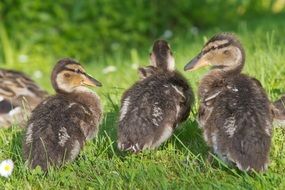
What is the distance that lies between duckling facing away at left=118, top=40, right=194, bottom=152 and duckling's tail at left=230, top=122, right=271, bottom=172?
81cm

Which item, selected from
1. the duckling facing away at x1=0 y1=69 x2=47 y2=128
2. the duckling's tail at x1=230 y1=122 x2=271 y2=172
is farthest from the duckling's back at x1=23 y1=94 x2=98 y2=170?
the duckling facing away at x1=0 y1=69 x2=47 y2=128

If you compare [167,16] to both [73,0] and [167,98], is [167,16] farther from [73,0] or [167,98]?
[167,98]

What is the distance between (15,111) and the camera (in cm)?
941

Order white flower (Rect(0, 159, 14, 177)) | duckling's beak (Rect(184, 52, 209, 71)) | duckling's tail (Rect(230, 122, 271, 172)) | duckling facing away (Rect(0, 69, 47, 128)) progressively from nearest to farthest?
duckling's tail (Rect(230, 122, 271, 172)) < white flower (Rect(0, 159, 14, 177)) < duckling's beak (Rect(184, 52, 209, 71)) < duckling facing away (Rect(0, 69, 47, 128))

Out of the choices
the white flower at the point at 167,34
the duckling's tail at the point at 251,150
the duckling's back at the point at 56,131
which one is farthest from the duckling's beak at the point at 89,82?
the white flower at the point at 167,34

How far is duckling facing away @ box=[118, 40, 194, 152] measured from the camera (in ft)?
22.0

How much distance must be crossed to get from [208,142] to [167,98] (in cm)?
61

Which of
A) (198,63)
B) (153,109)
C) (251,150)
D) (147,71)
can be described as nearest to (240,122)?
(251,150)

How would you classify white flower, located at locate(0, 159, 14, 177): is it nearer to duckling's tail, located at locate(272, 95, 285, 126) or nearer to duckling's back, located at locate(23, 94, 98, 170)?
duckling's back, located at locate(23, 94, 98, 170)

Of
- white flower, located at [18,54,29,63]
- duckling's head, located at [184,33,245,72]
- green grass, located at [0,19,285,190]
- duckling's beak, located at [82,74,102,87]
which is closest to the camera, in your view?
green grass, located at [0,19,285,190]

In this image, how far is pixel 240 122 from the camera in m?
6.27

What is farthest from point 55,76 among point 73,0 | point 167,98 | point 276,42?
point 73,0

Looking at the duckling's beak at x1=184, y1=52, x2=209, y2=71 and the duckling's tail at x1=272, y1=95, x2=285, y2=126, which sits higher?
the duckling's beak at x1=184, y1=52, x2=209, y2=71

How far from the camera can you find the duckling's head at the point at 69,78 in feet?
25.1
